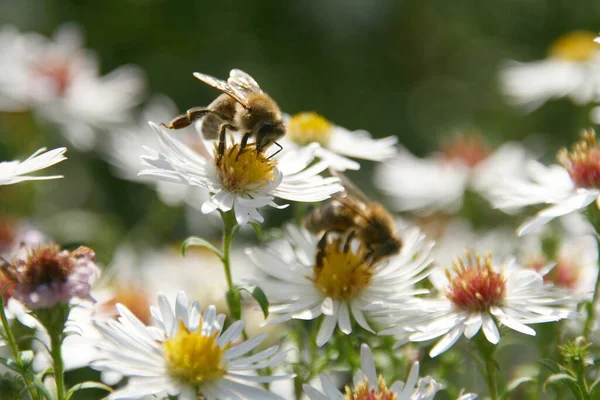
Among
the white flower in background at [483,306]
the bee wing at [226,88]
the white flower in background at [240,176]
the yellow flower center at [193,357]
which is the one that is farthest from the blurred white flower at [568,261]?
the yellow flower center at [193,357]

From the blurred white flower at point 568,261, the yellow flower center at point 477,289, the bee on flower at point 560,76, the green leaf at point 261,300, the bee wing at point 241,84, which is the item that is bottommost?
the bee on flower at point 560,76

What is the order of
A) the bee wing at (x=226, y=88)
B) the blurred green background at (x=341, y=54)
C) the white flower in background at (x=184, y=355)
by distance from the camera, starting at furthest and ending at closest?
the blurred green background at (x=341, y=54), the bee wing at (x=226, y=88), the white flower in background at (x=184, y=355)

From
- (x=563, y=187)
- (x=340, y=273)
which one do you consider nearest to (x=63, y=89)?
(x=340, y=273)

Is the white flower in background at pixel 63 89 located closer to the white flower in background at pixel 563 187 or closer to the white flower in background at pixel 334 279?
the white flower in background at pixel 334 279

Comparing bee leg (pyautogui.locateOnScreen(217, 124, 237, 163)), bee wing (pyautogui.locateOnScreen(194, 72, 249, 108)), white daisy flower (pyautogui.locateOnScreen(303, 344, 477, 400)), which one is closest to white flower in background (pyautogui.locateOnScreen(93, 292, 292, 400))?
white daisy flower (pyautogui.locateOnScreen(303, 344, 477, 400))

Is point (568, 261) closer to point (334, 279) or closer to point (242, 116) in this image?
point (334, 279)

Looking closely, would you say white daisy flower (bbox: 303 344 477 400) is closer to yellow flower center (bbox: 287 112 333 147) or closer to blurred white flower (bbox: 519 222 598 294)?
blurred white flower (bbox: 519 222 598 294)

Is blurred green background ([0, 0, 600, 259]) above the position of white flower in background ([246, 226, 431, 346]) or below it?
below
